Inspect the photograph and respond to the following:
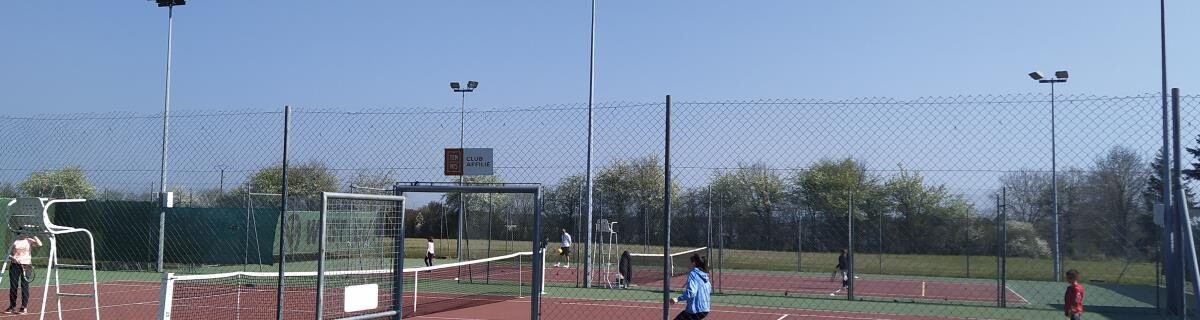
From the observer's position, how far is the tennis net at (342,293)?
31.7 ft

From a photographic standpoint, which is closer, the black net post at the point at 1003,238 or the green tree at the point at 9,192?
the black net post at the point at 1003,238

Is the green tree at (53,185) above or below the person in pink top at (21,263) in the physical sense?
above

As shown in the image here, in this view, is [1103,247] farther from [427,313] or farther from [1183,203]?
[427,313]

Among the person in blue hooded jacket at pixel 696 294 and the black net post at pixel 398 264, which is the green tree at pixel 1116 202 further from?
the black net post at pixel 398 264

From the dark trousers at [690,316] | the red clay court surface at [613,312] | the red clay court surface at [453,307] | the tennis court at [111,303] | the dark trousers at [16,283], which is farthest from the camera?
the red clay court surface at [613,312]

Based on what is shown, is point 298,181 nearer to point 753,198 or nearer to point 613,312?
point 613,312

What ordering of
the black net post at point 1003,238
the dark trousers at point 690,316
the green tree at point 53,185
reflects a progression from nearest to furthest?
the black net post at point 1003,238 < the dark trousers at point 690,316 < the green tree at point 53,185

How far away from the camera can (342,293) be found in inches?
380

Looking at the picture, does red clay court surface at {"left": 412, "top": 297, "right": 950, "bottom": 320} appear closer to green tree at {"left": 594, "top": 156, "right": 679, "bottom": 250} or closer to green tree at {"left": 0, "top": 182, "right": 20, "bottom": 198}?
green tree at {"left": 594, "top": 156, "right": 679, "bottom": 250}

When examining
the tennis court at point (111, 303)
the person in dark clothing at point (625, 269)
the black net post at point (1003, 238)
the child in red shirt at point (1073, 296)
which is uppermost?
the black net post at point (1003, 238)

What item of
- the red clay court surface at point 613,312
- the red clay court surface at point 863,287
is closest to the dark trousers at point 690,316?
the red clay court surface at point 613,312

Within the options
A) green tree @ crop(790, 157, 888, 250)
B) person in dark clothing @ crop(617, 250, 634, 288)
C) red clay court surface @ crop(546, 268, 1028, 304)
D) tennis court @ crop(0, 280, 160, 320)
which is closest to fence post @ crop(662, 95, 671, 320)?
green tree @ crop(790, 157, 888, 250)

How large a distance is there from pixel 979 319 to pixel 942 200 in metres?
9.48

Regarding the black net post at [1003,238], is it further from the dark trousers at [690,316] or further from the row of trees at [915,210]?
the dark trousers at [690,316]
